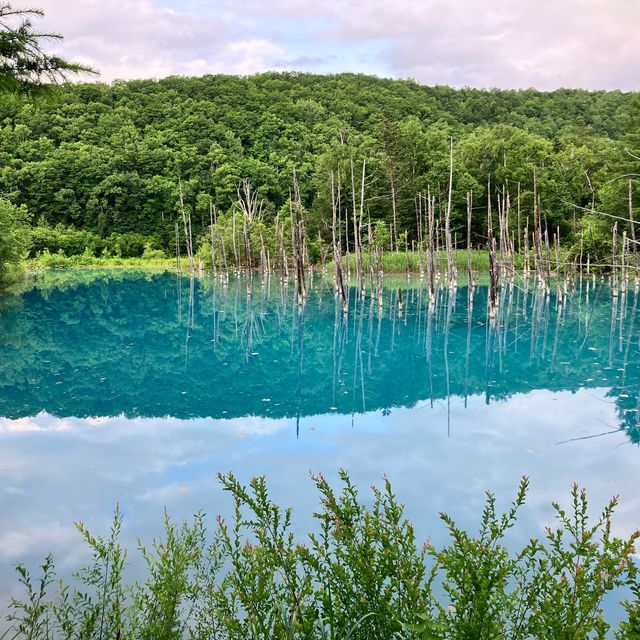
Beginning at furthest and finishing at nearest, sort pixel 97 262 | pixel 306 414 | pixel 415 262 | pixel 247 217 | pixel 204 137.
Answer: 1. pixel 204 137
2. pixel 97 262
3. pixel 247 217
4. pixel 415 262
5. pixel 306 414

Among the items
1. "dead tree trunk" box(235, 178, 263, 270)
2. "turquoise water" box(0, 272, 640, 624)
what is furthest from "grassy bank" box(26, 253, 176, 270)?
"turquoise water" box(0, 272, 640, 624)

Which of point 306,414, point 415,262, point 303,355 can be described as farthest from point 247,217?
point 306,414

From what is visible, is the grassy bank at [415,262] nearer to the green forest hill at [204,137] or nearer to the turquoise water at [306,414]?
the green forest hill at [204,137]

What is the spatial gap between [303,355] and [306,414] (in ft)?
16.1

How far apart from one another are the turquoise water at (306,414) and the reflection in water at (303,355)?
2.6 inches

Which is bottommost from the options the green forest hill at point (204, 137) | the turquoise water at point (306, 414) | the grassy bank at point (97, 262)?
the turquoise water at point (306, 414)

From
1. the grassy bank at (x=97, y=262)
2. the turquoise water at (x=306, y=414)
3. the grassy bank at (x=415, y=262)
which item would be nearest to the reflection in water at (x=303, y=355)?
the turquoise water at (x=306, y=414)

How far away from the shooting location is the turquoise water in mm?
6500

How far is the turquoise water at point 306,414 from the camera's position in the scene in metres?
6.50

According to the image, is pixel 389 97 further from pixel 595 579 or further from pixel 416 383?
pixel 595 579

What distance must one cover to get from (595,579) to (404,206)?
131 ft

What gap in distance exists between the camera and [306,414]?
9.90 m

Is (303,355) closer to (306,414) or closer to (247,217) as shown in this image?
(306,414)

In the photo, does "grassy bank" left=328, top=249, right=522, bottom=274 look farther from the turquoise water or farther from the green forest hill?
the turquoise water
